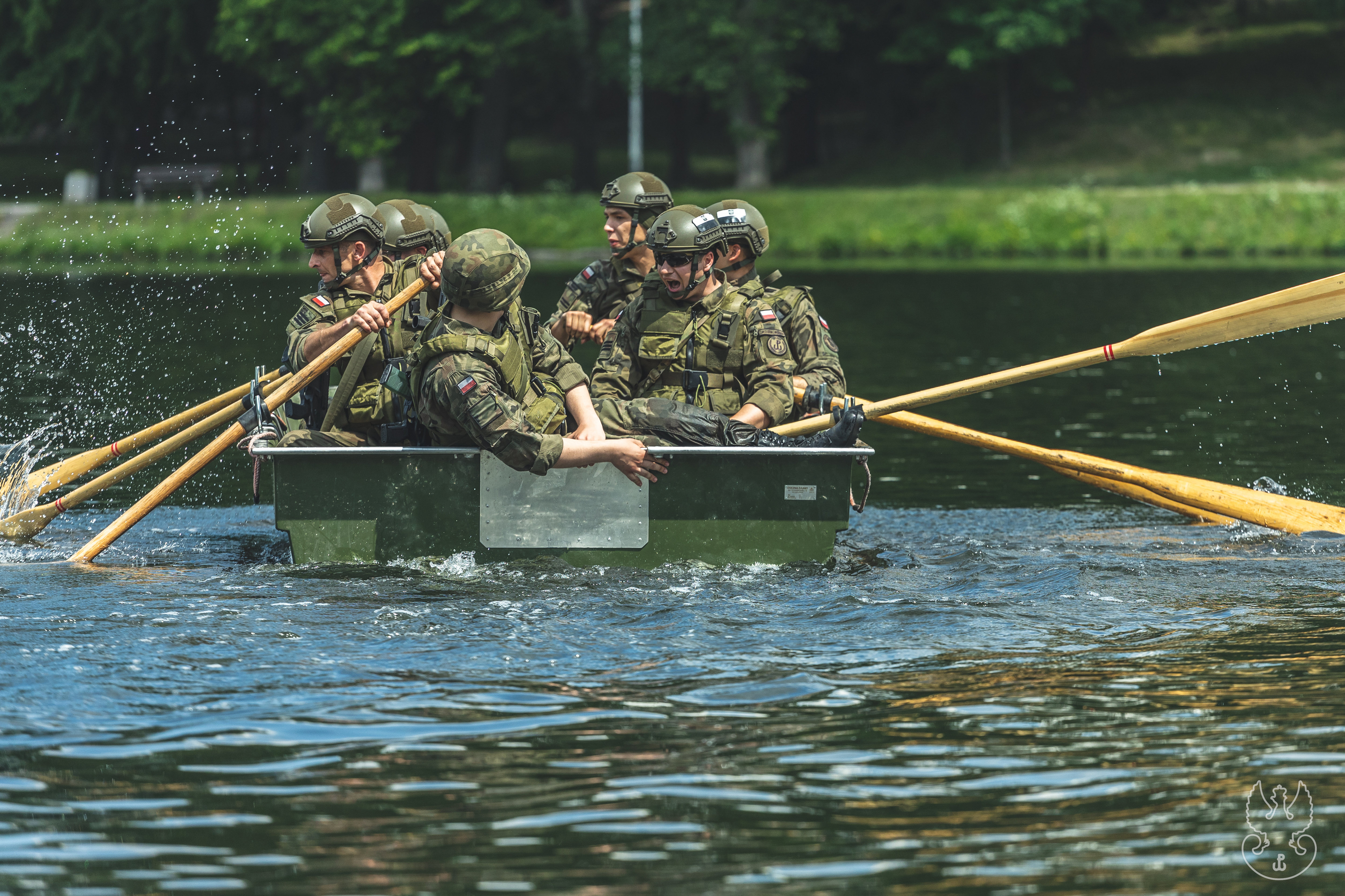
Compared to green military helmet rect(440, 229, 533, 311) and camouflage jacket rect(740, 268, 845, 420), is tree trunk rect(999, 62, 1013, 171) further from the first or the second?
green military helmet rect(440, 229, 533, 311)

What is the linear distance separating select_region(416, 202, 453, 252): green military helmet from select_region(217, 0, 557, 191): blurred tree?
115ft

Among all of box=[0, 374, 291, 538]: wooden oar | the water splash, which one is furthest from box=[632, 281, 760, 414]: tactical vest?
the water splash

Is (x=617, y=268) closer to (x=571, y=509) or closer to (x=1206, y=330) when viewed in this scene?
(x=571, y=509)

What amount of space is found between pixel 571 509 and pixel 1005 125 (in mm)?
40916

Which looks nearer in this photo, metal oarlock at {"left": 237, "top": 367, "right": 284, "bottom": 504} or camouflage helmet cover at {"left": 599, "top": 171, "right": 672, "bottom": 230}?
A: metal oarlock at {"left": 237, "top": 367, "right": 284, "bottom": 504}

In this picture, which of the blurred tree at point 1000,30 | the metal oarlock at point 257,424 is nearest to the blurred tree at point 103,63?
the blurred tree at point 1000,30

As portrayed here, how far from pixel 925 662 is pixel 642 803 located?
2228 mm

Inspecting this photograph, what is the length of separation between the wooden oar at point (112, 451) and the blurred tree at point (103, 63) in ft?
127

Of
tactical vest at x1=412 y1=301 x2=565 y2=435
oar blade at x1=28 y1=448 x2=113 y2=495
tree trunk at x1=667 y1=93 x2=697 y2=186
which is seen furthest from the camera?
tree trunk at x1=667 y1=93 x2=697 y2=186

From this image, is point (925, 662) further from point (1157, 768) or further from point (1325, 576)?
point (1325, 576)

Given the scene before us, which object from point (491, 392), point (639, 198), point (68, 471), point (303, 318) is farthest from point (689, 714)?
point (68, 471)

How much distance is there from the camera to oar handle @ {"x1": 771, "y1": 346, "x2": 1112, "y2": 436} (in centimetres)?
1052

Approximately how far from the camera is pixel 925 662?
7820mm

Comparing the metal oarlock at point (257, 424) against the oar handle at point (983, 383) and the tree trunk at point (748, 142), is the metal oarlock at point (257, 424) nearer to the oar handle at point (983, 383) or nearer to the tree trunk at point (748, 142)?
the oar handle at point (983, 383)
